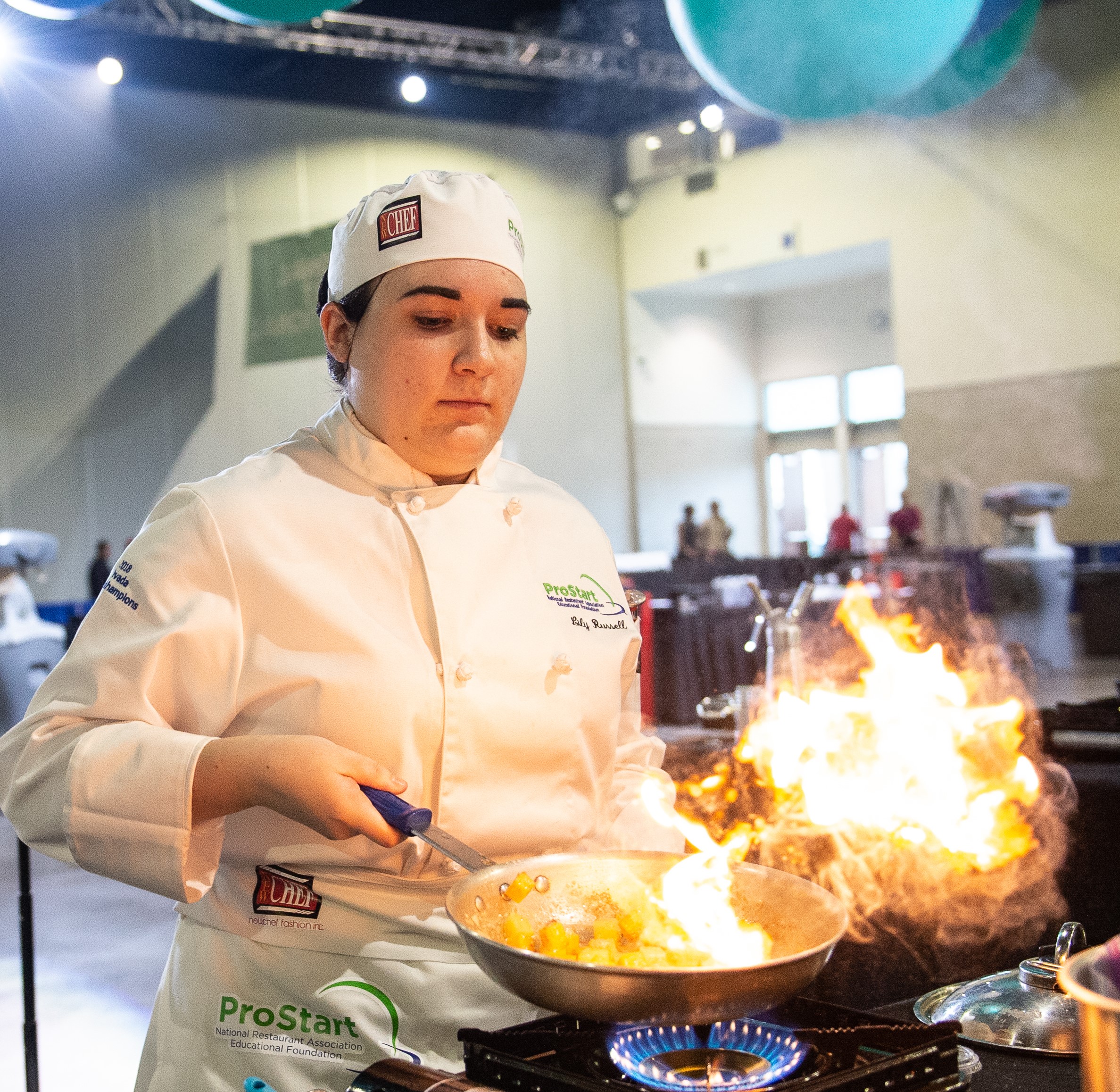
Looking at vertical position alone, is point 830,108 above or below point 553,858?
above

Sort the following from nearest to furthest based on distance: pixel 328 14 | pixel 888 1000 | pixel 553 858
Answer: pixel 553 858
pixel 888 1000
pixel 328 14

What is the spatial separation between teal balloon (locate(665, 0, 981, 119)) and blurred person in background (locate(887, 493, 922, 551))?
8319 millimetres

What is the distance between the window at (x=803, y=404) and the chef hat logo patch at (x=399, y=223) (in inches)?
580

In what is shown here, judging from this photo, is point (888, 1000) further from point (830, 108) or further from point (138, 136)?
point (138, 136)

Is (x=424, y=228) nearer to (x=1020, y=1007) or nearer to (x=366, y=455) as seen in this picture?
(x=366, y=455)

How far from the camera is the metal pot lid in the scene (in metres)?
1.05

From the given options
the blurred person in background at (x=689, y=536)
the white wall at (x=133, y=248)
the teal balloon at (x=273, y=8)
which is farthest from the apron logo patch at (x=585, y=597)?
the blurred person in background at (x=689, y=536)

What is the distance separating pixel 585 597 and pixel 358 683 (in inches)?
12.7

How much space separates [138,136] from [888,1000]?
34.2 ft

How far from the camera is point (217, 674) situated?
47.8 inches

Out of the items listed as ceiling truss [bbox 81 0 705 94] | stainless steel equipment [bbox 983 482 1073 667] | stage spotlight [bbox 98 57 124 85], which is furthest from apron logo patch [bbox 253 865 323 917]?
stage spotlight [bbox 98 57 124 85]

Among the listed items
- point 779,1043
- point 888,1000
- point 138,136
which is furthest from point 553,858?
point 138,136

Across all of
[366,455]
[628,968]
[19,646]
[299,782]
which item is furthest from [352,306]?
[19,646]

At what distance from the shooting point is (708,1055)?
93 cm
